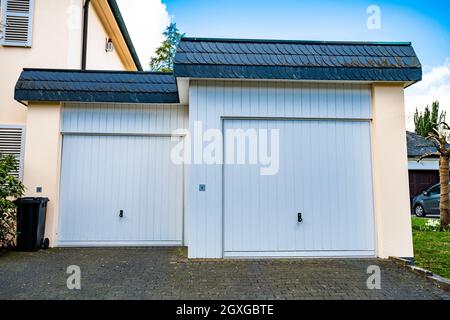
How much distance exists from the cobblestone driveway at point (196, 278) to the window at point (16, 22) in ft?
16.0

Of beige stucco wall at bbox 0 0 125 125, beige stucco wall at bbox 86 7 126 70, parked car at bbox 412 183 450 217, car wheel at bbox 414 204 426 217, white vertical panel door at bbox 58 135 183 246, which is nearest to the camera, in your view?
white vertical panel door at bbox 58 135 183 246

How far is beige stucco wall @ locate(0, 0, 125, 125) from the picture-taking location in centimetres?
695

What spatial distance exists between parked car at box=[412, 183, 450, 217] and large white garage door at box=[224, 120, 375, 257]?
950cm

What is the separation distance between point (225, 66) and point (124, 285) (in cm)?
368

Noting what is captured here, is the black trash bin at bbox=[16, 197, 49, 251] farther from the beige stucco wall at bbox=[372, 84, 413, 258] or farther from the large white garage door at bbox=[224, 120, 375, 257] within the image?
the beige stucco wall at bbox=[372, 84, 413, 258]

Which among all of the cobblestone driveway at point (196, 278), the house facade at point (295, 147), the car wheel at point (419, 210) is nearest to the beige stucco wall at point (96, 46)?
the house facade at point (295, 147)

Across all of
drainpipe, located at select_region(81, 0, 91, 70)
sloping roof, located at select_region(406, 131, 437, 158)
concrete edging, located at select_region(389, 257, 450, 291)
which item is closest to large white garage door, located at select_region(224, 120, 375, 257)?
concrete edging, located at select_region(389, 257, 450, 291)

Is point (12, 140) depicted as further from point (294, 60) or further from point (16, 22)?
point (294, 60)

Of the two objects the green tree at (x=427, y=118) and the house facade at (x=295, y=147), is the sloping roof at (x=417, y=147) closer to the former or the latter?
the green tree at (x=427, y=118)

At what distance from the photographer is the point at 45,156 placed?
20.9ft

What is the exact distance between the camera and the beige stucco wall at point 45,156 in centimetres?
628

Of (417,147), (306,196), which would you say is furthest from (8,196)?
(417,147)

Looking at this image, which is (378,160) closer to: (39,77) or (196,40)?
(196,40)
